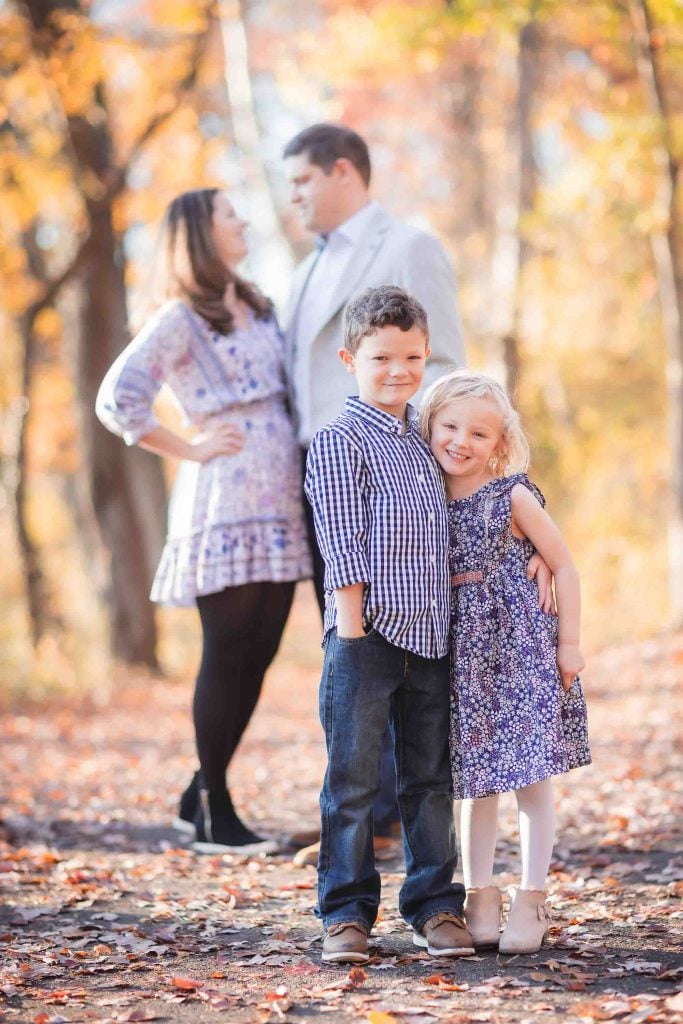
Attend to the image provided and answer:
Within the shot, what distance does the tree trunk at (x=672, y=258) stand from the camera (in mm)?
10312

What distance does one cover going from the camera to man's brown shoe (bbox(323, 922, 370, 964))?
3070 mm

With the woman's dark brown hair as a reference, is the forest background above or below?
above

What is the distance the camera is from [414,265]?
13.8ft

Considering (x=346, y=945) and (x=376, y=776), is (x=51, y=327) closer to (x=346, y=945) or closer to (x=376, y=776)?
(x=376, y=776)

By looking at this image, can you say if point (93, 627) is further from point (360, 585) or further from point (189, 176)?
point (360, 585)

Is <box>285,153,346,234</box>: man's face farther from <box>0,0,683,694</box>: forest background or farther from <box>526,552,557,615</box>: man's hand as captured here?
<box>526,552,557,615</box>: man's hand

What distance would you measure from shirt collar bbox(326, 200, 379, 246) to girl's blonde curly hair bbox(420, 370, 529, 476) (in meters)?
1.23

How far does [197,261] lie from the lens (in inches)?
173

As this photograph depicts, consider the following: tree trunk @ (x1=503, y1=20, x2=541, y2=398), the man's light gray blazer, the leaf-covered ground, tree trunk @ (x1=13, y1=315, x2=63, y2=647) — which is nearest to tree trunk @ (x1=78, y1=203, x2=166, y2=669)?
tree trunk @ (x1=13, y1=315, x2=63, y2=647)

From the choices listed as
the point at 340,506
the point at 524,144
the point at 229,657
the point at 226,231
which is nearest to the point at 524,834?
the point at 340,506

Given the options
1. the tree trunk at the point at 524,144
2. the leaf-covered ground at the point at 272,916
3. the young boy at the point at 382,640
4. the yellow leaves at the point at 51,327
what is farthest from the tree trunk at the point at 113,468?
the young boy at the point at 382,640

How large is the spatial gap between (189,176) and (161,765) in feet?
27.2

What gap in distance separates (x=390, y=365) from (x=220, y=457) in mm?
1255

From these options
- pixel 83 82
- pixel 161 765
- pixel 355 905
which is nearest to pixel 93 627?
pixel 83 82
